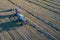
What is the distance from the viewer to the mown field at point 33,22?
50.5 ft

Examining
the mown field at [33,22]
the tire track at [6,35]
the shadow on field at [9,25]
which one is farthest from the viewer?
the shadow on field at [9,25]

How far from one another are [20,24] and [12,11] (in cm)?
432

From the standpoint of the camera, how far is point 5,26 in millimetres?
17328

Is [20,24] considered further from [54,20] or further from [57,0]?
[57,0]

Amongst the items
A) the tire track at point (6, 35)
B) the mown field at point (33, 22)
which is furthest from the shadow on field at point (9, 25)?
the tire track at point (6, 35)

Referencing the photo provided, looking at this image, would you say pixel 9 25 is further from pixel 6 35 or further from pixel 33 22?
pixel 33 22

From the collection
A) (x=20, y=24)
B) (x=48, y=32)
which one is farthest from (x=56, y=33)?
(x=20, y=24)

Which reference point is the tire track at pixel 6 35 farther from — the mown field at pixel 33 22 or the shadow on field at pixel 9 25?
the shadow on field at pixel 9 25

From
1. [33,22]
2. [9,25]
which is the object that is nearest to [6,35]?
[9,25]

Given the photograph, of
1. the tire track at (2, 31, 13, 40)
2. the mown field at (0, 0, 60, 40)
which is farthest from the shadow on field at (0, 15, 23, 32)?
the tire track at (2, 31, 13, 40)

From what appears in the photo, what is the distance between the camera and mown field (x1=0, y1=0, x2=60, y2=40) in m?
15.4

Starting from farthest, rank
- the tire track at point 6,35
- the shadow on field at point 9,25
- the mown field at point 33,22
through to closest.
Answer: the shadow on field at point 9,25, the mown field at point 33,22, the tire track at point 6,35

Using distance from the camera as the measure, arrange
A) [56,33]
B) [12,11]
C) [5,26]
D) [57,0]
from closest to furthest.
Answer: [56,33]
[5,26]
[12,11]
[57,0]

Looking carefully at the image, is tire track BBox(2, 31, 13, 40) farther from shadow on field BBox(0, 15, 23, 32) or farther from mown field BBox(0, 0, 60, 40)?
shadow on field BBox(0, 15, 23, 32)
